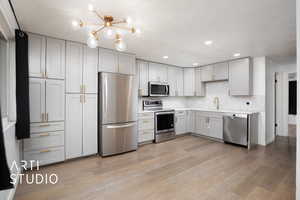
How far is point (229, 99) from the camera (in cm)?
479

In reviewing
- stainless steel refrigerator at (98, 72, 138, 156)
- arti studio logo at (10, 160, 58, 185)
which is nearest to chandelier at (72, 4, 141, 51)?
stainless steel refrigerator at (98, 72, 138, 156)

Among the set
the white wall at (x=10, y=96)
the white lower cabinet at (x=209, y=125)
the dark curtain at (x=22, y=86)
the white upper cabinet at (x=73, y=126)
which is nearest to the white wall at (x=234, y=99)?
the white lower cabinet at (x=209, y=125)

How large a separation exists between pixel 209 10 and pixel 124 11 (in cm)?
110

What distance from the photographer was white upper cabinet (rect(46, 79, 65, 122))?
278 cm

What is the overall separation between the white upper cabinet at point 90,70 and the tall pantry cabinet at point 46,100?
406 millimetres

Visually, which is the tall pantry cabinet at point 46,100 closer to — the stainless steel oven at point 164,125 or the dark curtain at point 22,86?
the dark curtain at point 22,86

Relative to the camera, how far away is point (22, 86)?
2.29 metres

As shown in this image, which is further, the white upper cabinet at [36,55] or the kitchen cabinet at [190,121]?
the kitchen cabinet at [190,121]

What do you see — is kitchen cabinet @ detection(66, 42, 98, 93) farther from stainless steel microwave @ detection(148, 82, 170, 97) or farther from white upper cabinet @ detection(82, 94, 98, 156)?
stainless steel microwave @ detection(148, 82, 170, 97)

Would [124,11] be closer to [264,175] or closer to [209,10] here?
[209,10]

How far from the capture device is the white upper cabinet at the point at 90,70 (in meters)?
3.17

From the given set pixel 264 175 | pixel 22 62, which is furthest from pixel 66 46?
pixel 264 175

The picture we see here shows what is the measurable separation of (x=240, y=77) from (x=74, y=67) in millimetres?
4203

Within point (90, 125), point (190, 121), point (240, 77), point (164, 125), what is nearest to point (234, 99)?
point (240, 77)
